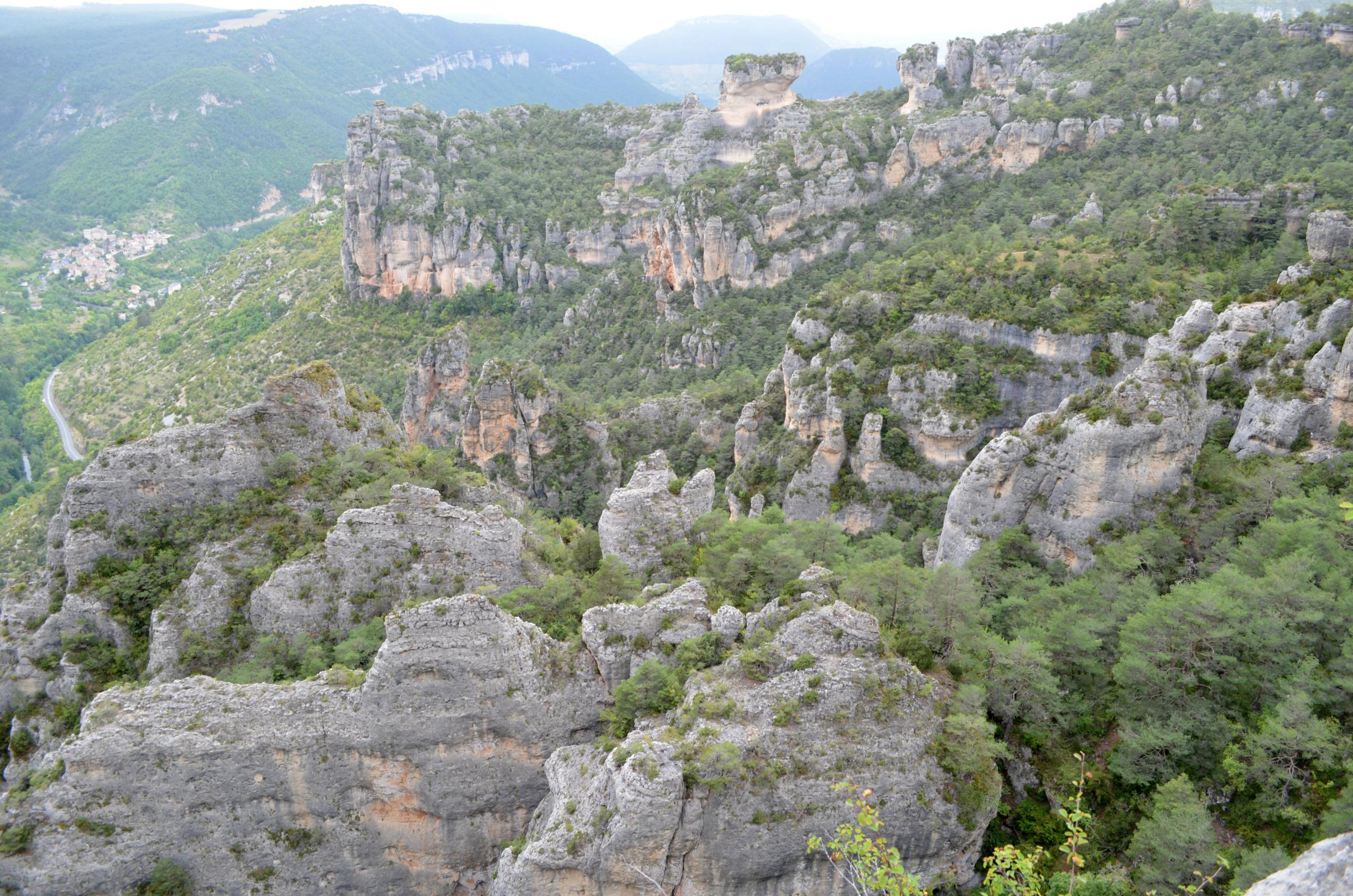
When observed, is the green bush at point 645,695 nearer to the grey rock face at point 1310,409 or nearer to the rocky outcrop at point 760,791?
the rocky outcrop at point 760,791

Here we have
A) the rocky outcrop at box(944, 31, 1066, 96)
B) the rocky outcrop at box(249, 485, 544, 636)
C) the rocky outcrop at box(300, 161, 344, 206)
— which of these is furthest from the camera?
the rocky outcrop at box(300, 161, 344, 206)

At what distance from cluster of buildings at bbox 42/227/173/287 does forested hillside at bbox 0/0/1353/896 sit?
77.7 metres

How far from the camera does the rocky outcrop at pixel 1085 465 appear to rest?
30.1 meters

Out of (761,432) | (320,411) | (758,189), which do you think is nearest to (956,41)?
(758,189)

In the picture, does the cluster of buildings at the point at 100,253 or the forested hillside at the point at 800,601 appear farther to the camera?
the cluster of buildings at the point at 100,253

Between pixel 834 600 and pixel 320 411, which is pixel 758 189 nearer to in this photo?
pixel 320 411

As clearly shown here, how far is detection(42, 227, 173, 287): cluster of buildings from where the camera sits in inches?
4793

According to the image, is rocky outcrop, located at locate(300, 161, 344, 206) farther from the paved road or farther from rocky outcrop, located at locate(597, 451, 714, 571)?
rocky outcrop, located at locate(597, 451, 714, 571)

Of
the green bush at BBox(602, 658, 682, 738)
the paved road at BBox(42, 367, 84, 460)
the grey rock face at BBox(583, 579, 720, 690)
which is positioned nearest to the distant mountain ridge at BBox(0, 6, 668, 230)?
the paved road at BBox(42, 367, 84, 460)

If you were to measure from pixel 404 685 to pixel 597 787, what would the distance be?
18.1ft

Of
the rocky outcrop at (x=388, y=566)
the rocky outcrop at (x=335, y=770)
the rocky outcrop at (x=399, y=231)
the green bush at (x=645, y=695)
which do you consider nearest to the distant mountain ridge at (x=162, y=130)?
the rocky outcrop at (x=399, y=231)

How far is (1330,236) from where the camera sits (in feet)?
125

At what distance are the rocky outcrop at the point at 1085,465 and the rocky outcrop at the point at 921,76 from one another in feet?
203

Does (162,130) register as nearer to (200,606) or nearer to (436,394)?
(436,394)
